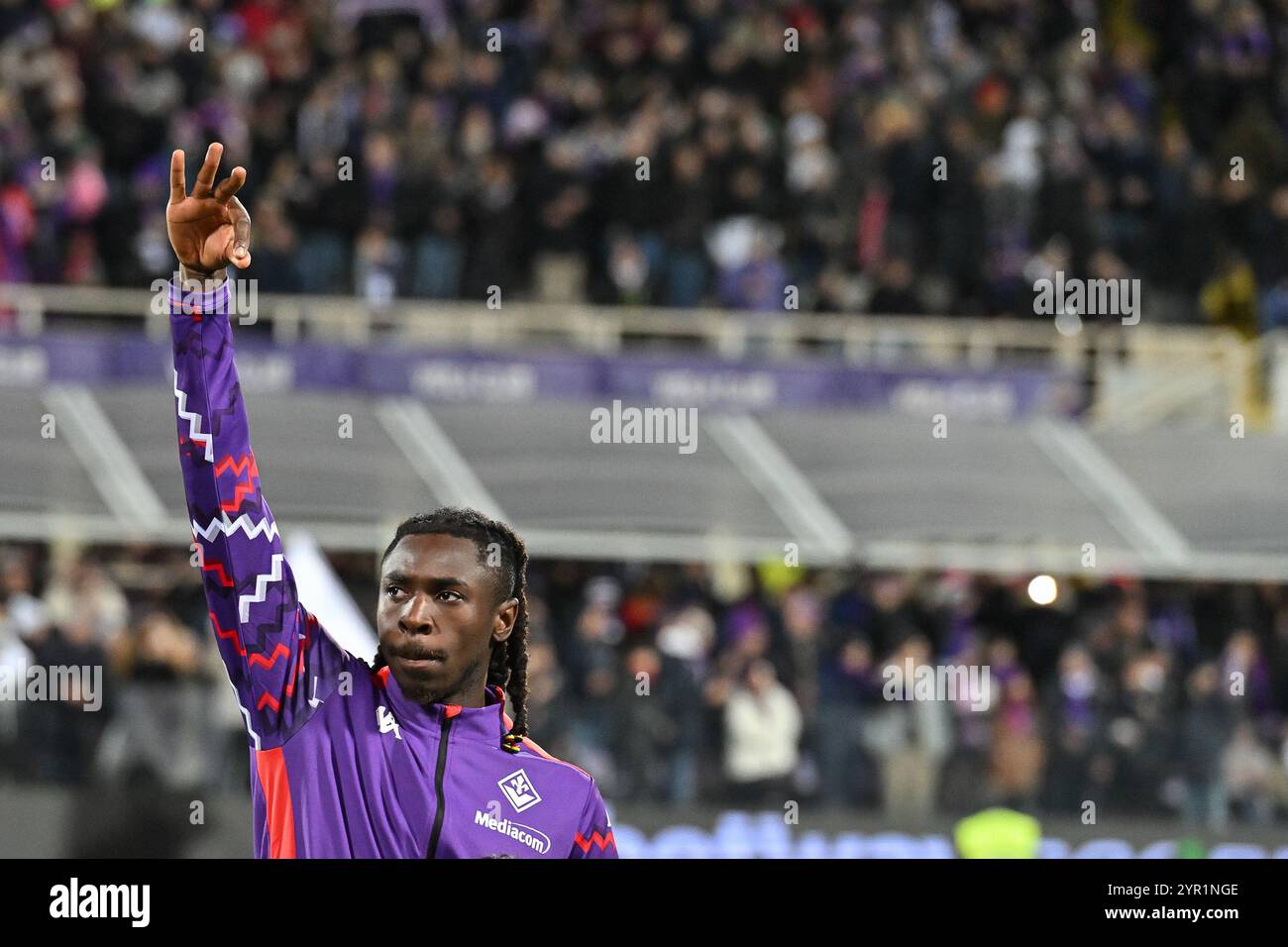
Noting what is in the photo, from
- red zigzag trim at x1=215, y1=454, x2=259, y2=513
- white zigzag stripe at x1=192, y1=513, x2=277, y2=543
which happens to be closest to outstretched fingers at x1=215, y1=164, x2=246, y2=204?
red zigzag trim at x1=215, y1=454, x2=259, y2=513

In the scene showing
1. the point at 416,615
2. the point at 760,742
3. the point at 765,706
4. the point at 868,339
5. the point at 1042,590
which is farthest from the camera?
the point at 868,339

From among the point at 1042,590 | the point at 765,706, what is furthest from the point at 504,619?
the point at 1042,590

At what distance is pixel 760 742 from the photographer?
1511 cm

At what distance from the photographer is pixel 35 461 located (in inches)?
669

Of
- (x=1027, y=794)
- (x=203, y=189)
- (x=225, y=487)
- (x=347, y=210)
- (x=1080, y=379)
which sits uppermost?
(x=347, y=210)

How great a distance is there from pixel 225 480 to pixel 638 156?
16433 millimetres

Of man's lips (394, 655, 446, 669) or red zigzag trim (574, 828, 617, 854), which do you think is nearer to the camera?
man's lips (394, 655, 446, 669)

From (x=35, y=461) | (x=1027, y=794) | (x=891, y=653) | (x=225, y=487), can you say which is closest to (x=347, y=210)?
(x=35, y=461)

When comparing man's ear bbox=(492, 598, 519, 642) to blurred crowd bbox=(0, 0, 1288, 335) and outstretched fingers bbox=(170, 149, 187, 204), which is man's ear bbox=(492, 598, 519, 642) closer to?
outstretched fingers bbox=(170, 149, 187, 204)

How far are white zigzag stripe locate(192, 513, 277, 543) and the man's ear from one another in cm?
48

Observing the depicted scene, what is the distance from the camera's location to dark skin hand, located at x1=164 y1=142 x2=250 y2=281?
13.0 ft

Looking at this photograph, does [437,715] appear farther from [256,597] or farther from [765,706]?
[765,706]

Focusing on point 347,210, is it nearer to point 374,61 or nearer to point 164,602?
point 374,61
